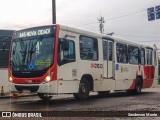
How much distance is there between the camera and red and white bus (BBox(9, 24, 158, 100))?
48.2ft

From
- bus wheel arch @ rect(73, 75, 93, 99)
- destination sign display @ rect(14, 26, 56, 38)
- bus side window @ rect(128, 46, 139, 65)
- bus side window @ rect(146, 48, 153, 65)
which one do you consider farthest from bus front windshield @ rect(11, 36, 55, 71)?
bus side window @ rect(146, 48, 153, 65)

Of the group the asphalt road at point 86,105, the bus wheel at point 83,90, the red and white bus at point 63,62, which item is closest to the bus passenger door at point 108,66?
the red and white bus at point 63,62

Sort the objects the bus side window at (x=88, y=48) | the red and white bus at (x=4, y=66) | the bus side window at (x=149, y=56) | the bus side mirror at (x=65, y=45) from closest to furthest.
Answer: the bus side mirror at (x=65, y=45), the bus side window at (x=88, y=48), the bus side window at (x=149, y=56), the red and white bus at (x=4, y=66)

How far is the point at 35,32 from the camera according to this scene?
1562 cm

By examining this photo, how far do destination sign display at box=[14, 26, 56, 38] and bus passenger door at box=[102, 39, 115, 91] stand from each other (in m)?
3.96

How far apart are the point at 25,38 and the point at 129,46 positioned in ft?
23.9

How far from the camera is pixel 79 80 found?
16.0 meters

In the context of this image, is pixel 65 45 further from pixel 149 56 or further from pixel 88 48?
pixel 149 56

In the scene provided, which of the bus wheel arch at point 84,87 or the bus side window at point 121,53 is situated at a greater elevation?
the bus side window at point 121,53

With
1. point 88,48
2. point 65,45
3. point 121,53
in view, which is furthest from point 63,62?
point 121,53

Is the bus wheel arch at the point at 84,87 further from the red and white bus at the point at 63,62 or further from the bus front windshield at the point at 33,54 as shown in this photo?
the bus front windshield at the point at 33,54

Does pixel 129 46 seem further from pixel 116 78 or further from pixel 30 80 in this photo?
pixel 30 80

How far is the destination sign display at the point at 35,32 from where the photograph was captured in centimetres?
1515

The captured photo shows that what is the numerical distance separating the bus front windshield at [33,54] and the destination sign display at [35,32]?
182 mm
